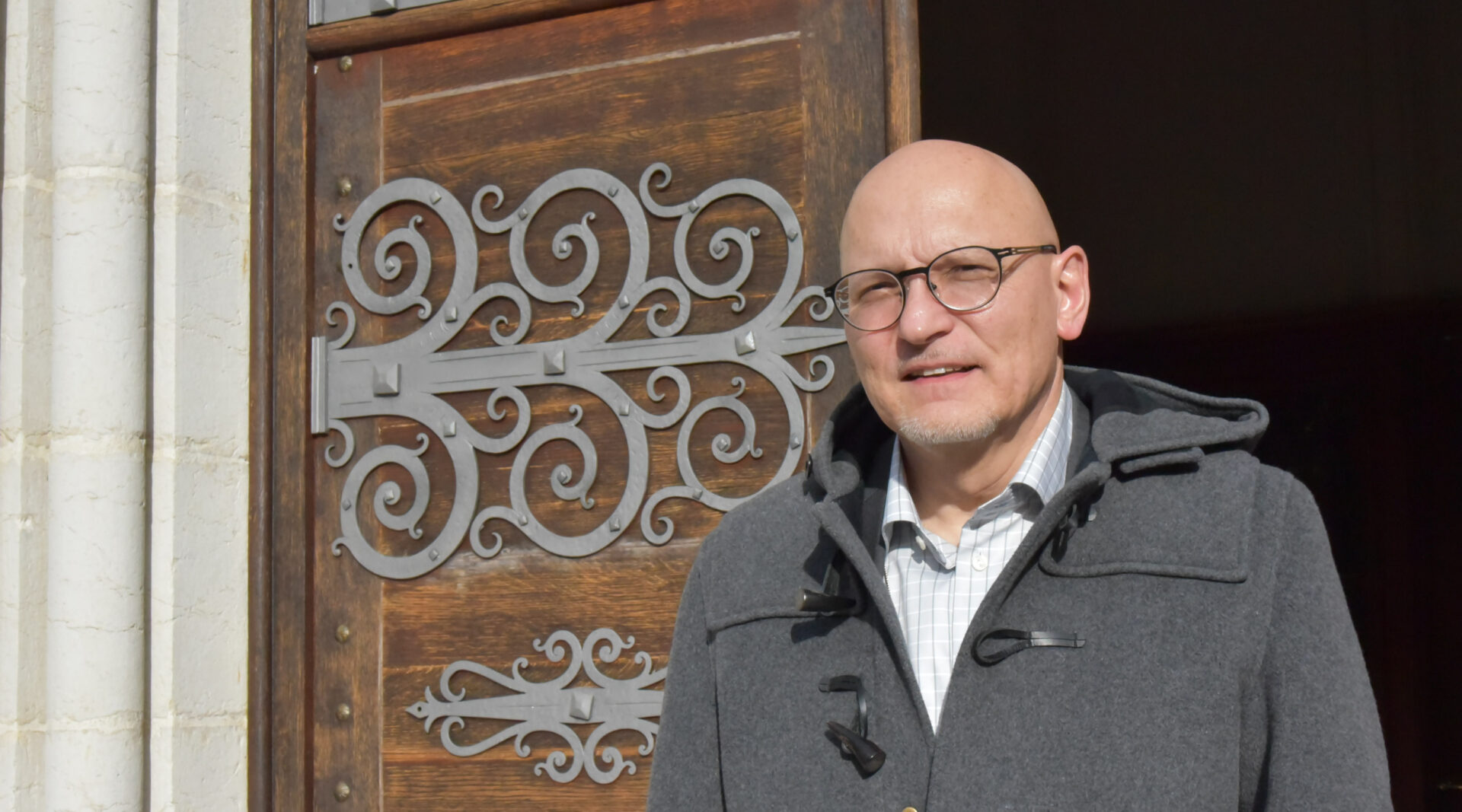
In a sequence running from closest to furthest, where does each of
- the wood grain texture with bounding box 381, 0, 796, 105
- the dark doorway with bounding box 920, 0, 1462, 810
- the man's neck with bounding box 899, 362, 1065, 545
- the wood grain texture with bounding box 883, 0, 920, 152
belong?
the man's neck with bounding box 899, 362, 1065, 545 → the wood grain texture with bounding box 883, 0, 920, 152 → the wood grain texture with bounding box 381, 0, 796, 105 → the dark doorway with bounding box 920, 0, 1462, 810

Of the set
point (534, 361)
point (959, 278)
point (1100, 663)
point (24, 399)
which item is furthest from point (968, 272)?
point (24, 399)

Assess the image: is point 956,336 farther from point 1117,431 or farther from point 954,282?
point 1117,431

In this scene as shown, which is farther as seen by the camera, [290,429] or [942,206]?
[290,429]

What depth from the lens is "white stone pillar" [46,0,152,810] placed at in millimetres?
2094

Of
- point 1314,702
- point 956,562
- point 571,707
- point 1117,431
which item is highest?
point 1117,431

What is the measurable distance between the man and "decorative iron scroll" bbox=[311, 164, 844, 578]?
18.0 inches

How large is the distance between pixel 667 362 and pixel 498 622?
18.7 inches

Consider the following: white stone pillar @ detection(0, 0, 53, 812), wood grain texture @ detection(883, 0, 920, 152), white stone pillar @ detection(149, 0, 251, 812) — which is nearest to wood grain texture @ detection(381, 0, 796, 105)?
wood grain texture @ detection(883, 0, 920, 152)

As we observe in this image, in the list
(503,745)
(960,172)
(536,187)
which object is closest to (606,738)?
(503,745)

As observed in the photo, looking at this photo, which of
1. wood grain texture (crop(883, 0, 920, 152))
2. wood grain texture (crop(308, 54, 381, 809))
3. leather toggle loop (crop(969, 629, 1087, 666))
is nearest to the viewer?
leather toggle loop (crop(969, 629, 1087, 666))

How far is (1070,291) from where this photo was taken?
1.47 metres

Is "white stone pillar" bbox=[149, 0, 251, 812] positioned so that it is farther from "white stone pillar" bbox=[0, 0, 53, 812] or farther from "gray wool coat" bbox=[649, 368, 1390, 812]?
"gray wool coat" bbox=[649, 368, 1390, 812]

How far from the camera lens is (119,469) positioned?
Answer: 2131mm

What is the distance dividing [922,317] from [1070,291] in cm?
19
